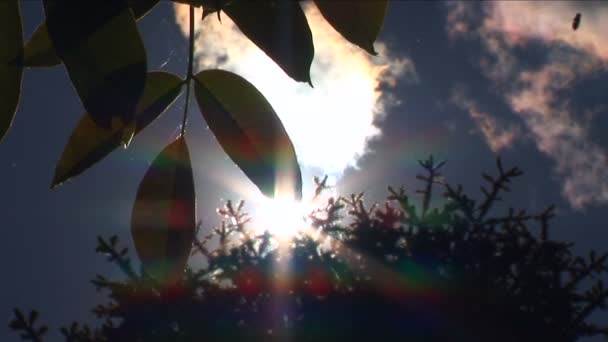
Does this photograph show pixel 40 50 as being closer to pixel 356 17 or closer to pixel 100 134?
pixel 100 134

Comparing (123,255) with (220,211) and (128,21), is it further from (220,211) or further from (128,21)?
(128,21)

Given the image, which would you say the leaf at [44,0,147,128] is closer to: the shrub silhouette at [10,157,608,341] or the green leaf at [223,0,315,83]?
the green leaf at [223,0,315,83]

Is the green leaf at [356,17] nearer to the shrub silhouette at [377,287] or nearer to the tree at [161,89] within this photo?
the tree at [161,89]

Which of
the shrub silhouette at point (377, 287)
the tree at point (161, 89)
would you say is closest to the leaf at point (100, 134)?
the tree at point (161, 89)

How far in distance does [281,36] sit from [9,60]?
0.58 feet

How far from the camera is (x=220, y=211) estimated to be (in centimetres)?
856

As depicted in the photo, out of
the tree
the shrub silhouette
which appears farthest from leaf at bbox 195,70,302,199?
the shrub silhouette

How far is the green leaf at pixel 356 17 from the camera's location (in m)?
0.37

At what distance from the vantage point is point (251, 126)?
18.0 inches

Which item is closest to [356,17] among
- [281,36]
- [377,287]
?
[281,36]

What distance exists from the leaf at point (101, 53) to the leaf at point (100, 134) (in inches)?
3.0

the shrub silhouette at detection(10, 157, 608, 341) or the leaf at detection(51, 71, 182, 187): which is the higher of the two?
the shrub silhouette at detection(10, 157, 608, 341)

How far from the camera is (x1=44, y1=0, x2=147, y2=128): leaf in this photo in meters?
0.36

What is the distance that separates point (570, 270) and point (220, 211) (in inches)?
183
